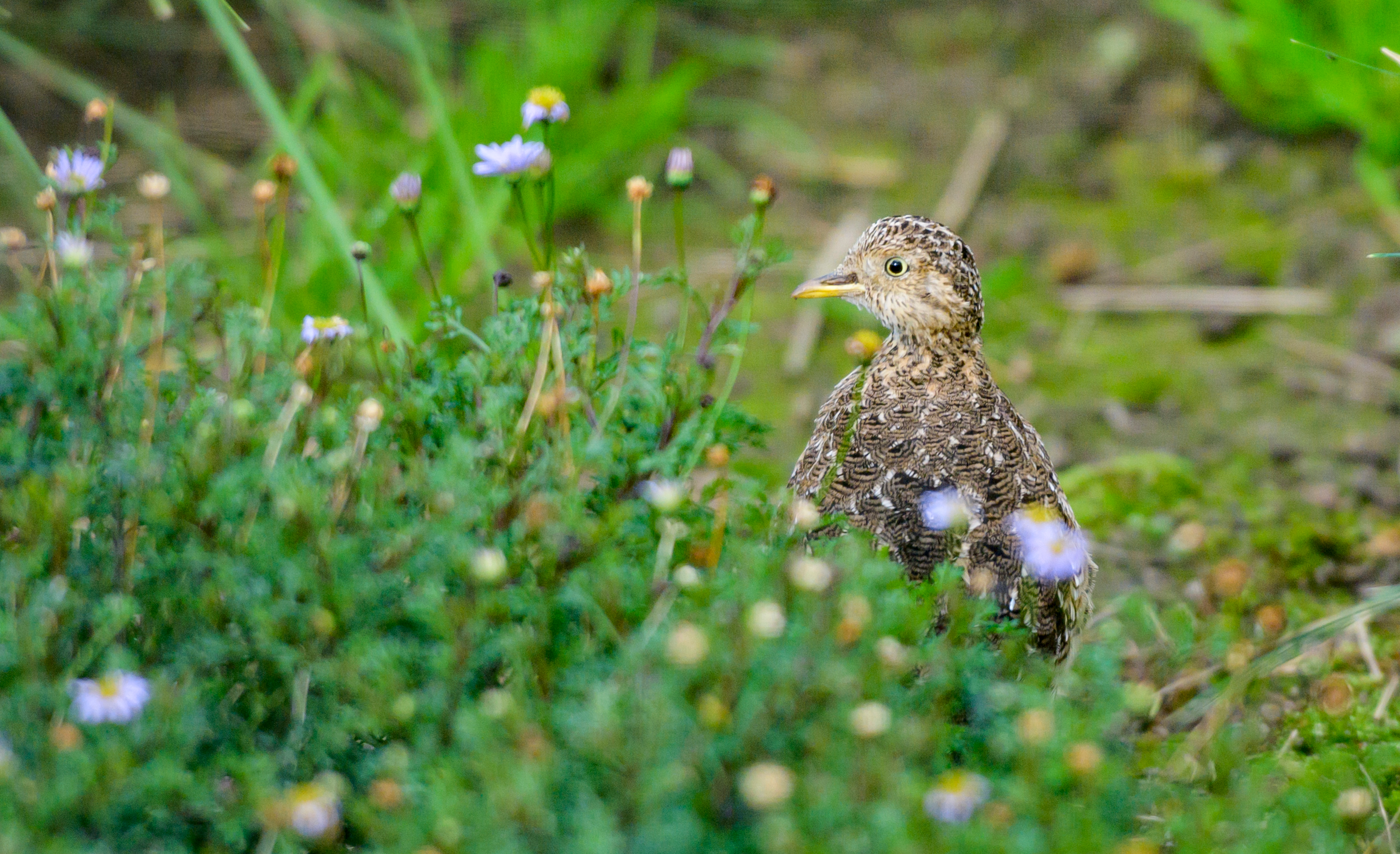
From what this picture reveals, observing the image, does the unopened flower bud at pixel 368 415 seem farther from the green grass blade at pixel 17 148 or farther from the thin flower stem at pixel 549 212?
the green grass blade at pixel 17 148

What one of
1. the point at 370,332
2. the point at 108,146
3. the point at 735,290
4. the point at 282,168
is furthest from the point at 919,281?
the point at 108,146

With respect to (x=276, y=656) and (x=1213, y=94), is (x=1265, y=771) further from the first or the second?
(x=1213, y=94)

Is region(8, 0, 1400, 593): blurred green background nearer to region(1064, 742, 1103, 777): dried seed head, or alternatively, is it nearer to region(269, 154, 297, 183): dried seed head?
region(269, 154, 297, 183): dried seed head

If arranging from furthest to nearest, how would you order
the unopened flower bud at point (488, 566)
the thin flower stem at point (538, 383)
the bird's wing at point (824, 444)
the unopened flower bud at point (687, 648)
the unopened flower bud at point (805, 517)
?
the bird's wing at point (824, 444) → the thin flower stem at point (538, 383) → the unopened flower bud at point (805, 517) → the unopened flower bud at point (488, 566) → the unopened flower bud at point (687, 648)

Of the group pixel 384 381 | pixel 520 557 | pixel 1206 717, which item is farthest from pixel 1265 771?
pixel 384 381

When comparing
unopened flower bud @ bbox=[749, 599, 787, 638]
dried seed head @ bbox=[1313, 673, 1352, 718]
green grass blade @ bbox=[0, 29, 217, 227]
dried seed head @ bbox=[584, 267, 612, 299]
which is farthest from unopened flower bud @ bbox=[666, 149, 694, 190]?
green grass blade @ bbox=[0, 29, 217, 227]

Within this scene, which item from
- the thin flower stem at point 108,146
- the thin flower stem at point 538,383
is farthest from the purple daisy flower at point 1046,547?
the thin flower stem at point 108,146

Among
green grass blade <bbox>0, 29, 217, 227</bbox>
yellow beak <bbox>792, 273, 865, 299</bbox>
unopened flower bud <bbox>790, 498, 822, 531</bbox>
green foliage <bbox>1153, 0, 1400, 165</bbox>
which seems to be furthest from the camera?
green foliage <bbox>1153, 0, 1400, 165</bbox>

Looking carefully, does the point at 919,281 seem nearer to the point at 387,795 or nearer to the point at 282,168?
the point at 282,168
